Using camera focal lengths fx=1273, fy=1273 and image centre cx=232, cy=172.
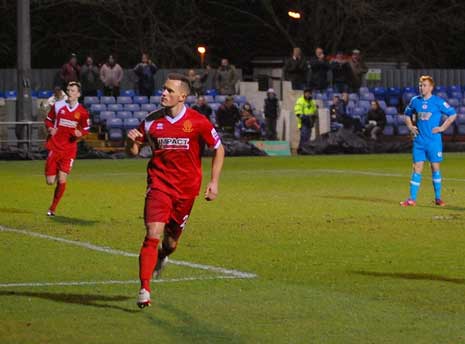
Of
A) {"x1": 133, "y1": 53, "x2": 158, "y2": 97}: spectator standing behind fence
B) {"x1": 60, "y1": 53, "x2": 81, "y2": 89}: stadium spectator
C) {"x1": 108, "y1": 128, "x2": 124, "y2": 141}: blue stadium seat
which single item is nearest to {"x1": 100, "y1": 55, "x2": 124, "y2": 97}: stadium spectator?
{"x1": 133, "y1": 53, "x2": 158, "y2": 97}: spectator standing behind fence

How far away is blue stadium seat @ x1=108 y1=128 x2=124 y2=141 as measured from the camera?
3753 cm

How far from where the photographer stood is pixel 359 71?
42.5 m

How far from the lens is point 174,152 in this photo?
1055 centimetres

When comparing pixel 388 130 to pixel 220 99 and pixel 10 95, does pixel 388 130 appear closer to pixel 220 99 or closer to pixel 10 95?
pixel 220 99

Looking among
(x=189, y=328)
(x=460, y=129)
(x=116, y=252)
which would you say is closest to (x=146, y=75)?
(x=460, y=129)

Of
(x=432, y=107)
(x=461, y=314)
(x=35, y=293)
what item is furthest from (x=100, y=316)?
(x=432, y=107)

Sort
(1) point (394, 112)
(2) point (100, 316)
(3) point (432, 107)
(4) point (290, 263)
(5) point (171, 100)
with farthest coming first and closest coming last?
1. (1) point (394, 112)
2. (3) point (432, 107)
3. (4) point (290, 263)
4. (5) point (171, 100)
5. (2) point (100, 316)

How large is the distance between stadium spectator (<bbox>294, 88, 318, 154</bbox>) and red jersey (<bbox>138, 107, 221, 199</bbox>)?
27317 millimetres

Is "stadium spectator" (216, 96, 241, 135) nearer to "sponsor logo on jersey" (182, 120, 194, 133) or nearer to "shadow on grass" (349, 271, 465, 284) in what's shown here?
"shadow on grass" (349, 271, 465, 284)

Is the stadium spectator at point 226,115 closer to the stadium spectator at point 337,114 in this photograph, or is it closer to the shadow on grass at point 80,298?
the stadium spectator at point 337,114

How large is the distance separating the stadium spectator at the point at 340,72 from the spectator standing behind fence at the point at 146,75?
6225mm

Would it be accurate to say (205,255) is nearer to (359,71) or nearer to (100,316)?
(100,316)

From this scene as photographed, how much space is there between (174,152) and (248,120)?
1107 inches

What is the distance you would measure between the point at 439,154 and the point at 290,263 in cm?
756
